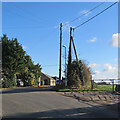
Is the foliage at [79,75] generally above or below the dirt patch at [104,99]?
above

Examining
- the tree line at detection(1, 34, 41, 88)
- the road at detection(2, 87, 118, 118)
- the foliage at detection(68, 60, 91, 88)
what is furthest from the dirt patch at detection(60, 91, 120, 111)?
the tree line at detection(1, 34, 41, 88)

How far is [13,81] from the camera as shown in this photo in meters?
31.1

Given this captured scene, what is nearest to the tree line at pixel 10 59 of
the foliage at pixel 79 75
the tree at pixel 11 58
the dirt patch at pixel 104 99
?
the tree at pixel 11 58

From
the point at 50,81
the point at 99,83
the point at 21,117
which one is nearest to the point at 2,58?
the point at 99,83

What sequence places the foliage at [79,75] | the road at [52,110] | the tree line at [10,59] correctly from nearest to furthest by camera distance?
the road at [52,110]
the foliage at [79,75]
the tree line at [10,59]

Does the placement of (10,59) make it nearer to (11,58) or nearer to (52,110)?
(11,58)

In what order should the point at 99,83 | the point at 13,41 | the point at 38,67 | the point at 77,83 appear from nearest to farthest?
the point at 77,83 < the point at 99,83 < the point at 13,41 < the point at 38,67

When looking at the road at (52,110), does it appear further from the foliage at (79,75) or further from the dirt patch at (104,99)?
the foliage at (79,75)

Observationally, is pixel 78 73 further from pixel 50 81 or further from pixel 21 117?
pixel 50 81

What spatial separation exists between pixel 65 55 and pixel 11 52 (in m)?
12.0

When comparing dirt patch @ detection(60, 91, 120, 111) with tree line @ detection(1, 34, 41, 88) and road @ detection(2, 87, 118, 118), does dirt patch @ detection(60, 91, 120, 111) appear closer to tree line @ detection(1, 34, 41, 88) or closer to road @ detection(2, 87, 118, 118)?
road @ detection(2, 87, 118, 118)

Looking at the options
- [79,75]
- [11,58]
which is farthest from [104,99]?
[11,58]

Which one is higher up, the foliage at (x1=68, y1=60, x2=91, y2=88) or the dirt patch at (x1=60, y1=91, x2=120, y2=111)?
the foliage at (x1=68, y1=60, x2=91, y2=88)

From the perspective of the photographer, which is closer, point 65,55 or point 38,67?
point 65,55
